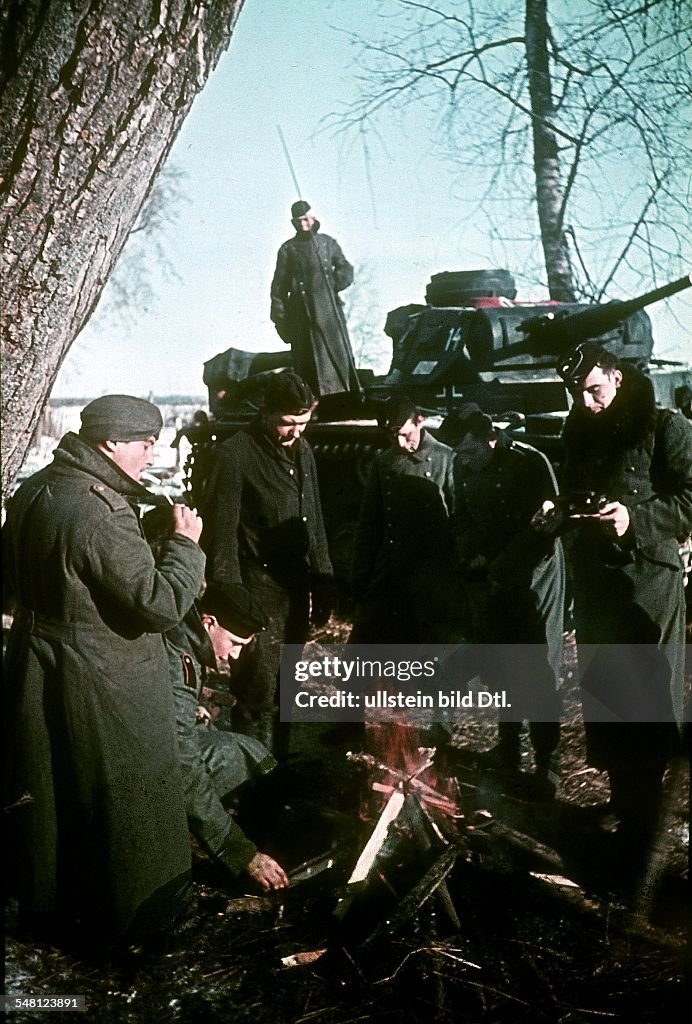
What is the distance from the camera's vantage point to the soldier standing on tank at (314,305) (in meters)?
2.58

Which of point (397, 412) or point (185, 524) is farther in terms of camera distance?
point (397, 412)

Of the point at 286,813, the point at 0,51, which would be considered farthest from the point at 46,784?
the point at 0,51

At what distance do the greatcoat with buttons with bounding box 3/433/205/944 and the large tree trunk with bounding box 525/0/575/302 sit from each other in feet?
5.11

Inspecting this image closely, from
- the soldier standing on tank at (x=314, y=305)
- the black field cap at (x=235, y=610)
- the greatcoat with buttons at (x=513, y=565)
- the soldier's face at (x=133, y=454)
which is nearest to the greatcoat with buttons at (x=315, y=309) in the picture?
the soldier standing on tank at (x=314, y=305)

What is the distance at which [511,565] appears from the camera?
112 inches

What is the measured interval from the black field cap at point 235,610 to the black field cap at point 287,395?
667 mm

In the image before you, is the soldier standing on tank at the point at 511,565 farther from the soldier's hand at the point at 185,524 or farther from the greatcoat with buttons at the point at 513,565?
the soldier's hand at the point at 185,524

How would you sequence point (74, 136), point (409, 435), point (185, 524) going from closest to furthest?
point (74, 136)
point (185, 524)
point (409, 435)

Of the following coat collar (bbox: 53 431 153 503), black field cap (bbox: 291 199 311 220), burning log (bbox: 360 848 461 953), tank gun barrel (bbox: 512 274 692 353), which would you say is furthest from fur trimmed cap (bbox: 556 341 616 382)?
burning log (bbox: 360 848 461 953)

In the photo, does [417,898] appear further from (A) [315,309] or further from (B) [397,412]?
(A) [315,309]

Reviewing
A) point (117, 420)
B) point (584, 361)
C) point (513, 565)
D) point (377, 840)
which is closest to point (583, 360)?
point (584, 361)

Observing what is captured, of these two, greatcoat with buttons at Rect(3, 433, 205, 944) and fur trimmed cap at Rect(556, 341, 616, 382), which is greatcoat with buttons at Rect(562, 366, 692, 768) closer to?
fur trimmed cap at Rect(556, 341, 616, 382)

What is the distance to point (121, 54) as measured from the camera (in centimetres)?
156

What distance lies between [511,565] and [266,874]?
1330 mm
